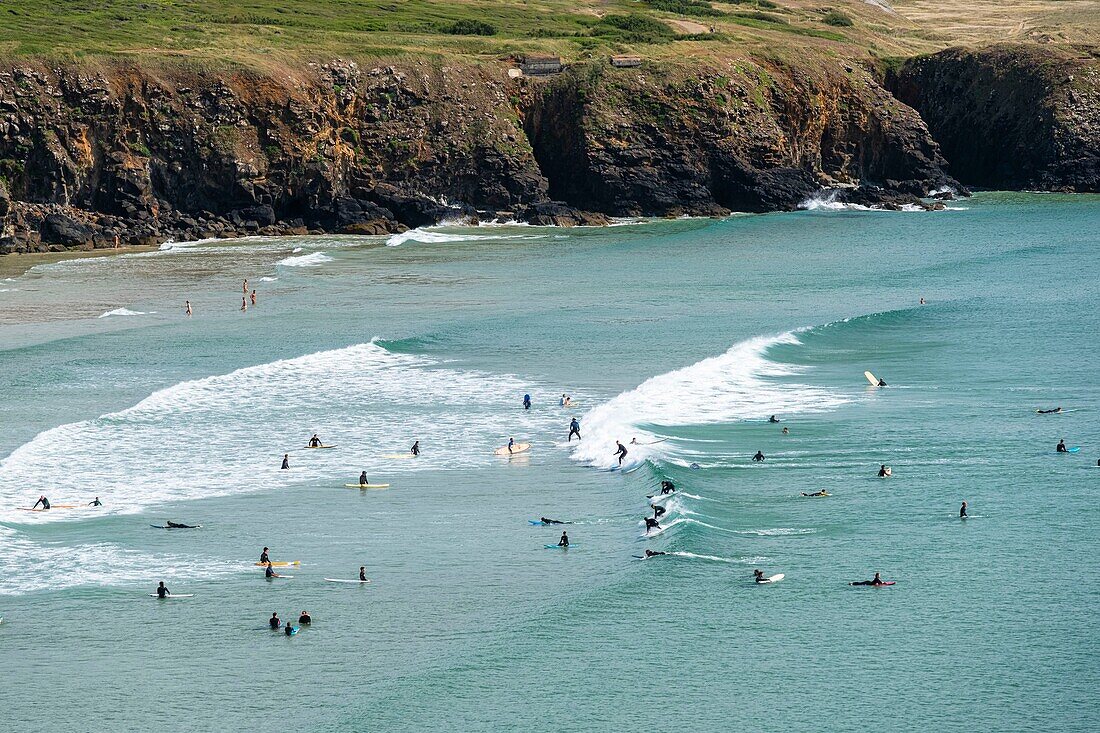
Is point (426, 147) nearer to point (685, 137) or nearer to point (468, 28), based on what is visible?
point (685, 137)

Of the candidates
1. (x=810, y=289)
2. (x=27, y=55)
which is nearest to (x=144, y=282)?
(x=27, y=55)

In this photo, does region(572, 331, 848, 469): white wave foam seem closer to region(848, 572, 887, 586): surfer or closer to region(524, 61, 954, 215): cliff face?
region(848, 572, 887, 586): surfer

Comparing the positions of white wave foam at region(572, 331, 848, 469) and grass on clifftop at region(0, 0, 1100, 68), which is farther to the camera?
grass on clifftop at region(0, 0, 1100, 68)

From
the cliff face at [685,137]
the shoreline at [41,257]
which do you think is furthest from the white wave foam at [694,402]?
the cliff face at [685,137]

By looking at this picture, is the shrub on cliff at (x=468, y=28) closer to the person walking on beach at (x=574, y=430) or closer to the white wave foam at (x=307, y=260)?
the white wave foam at (x=307, y=260)

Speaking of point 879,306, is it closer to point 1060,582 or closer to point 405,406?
point 405,406

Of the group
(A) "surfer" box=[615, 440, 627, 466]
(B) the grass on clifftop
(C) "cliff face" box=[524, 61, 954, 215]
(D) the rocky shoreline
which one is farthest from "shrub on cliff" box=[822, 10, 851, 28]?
(A) "surfer" box=[615, 440, 627, 466]
